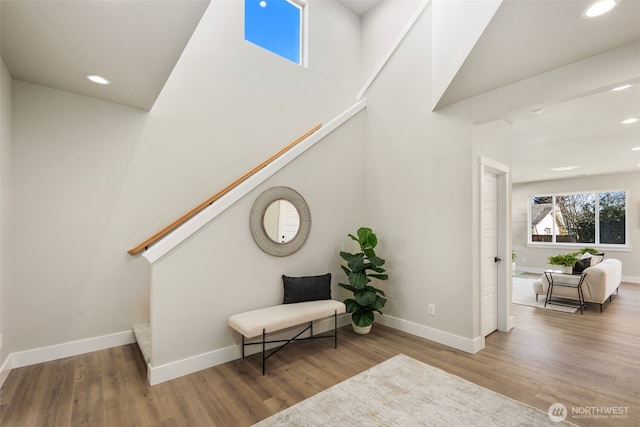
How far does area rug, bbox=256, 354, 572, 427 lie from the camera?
2000 millimetres

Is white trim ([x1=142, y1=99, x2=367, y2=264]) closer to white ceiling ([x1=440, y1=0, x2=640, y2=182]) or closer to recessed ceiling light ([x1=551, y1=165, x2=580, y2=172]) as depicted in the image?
white ceiling ([x1=440, y1=0, x2=640, y2=182])

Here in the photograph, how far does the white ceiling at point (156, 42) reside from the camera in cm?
191

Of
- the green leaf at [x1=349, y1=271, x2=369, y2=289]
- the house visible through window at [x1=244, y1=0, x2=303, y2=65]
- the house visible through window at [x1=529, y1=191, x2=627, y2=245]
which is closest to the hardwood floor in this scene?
the green leaf at [x1=349, y1=271, x2=369, y2=289]

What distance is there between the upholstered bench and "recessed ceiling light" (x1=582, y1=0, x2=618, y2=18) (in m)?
3.15

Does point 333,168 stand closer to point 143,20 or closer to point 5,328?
point 143,20

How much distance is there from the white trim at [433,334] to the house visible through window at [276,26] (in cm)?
446

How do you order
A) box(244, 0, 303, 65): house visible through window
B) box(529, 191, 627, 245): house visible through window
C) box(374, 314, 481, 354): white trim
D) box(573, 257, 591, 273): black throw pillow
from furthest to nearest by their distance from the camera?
1. box(529, 191, 627, 245): house visible through window
2. box(573, 257, 591, 273): black throw pillow
3. box(244, 0, 303, 65): house visible through window
4. box(374, 314, 481, 354): white trim

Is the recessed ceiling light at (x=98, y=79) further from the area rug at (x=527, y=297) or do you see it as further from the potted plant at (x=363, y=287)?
the area rug at (x=527, y=297)

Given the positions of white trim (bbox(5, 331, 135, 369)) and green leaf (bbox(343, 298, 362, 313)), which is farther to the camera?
green leaf (bbox(343, 298, 362, 313))

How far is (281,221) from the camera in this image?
11.1 ft

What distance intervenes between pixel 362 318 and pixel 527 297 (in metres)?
4.17

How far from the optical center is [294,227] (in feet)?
11.5

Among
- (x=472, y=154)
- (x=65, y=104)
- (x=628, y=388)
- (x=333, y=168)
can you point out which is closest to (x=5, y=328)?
(x=65, y=104)

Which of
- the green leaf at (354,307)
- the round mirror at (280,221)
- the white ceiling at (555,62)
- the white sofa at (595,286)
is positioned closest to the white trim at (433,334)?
the green leaf at (354,307)
